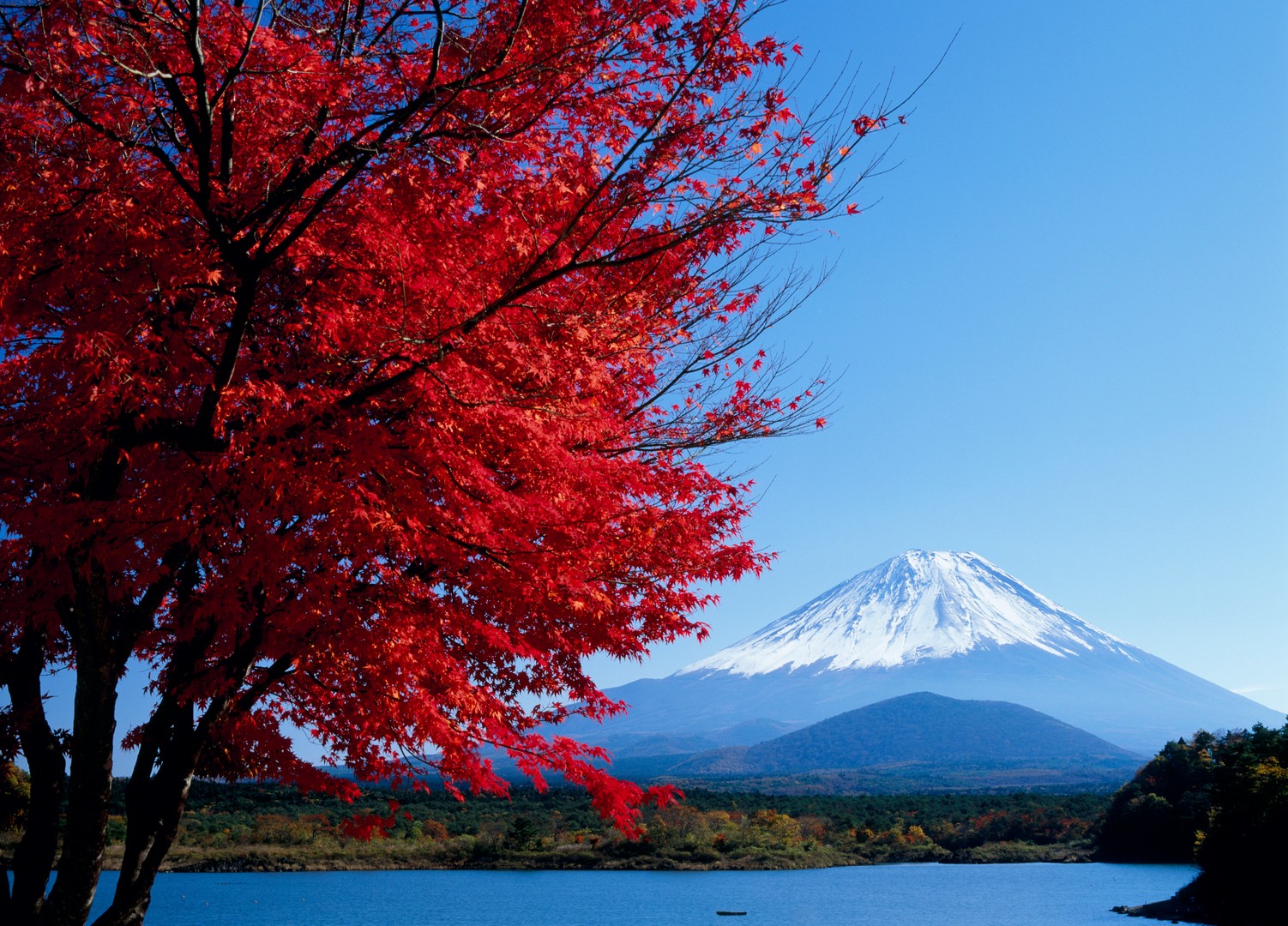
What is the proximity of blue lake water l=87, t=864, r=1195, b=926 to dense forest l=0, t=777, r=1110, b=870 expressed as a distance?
1414 mm

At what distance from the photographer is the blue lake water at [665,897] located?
44.7m

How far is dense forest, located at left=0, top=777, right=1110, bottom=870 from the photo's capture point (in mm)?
63281

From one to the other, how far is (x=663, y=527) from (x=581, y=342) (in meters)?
1.69

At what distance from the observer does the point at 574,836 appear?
6919 centimetres

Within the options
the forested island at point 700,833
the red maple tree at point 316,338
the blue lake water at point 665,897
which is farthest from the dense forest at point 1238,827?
the red maple tree at point 316,338

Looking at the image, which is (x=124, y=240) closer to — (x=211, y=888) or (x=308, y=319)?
(x=308, y=319)

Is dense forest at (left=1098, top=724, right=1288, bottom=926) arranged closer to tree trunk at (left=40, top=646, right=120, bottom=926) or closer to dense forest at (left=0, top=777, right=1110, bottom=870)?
dense forest at (left=0, top=777, right=1110, bottom=870)

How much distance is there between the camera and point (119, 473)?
6168 millimetres

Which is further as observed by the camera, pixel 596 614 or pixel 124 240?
pixel 596 614

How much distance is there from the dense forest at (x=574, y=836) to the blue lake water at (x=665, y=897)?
4.64ft

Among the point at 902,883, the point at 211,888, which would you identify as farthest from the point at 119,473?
the point at 902,883

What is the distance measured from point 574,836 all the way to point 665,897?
15.8 metres

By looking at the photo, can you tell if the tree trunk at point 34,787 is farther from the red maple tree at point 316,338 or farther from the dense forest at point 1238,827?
the dense forest at point 1238,827

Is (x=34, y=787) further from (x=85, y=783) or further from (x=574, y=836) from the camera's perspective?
(x=574, y=836)
